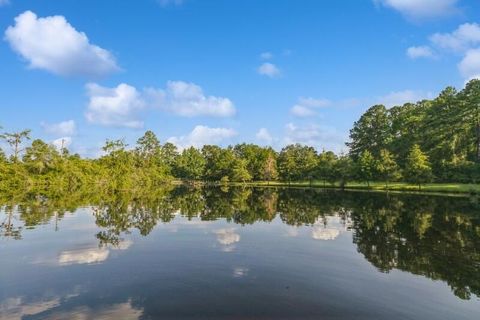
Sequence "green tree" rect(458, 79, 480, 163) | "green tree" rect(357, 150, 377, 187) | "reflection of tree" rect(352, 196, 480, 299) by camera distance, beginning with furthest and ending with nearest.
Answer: "green tree" rect(357, 150, 377, 187) < "green tree" rect(458, 79, 480, 163) < "reflection of tree" rect(352, 196, 480, 299)

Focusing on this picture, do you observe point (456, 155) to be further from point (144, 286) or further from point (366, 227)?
point (144, 286)

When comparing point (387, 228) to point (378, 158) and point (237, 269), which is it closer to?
point (237, 269)

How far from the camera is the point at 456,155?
70.1 metres

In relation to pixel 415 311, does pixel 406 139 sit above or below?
above

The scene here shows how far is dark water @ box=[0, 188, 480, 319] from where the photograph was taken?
10.6 metres

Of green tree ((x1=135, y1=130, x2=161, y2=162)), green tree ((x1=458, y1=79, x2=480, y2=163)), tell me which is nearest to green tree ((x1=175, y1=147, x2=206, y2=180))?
green tree ((x1=135, y1=130, x2=161, y2=162))

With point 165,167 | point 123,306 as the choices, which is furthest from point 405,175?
point 165,167

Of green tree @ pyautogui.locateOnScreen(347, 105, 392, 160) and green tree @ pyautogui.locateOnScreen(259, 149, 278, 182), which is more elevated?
green tree @ pyautogui.locateOnScreen(347, 105, 392, 160)

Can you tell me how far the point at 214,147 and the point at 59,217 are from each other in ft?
369

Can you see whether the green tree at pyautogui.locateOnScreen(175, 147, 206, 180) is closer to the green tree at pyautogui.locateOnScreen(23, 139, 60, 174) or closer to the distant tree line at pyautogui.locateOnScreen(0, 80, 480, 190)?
the distant tree line at pyautogui.locateOnScreen(0, 80, 480, 190)

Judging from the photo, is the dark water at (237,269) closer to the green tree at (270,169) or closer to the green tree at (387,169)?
the green tree at (387,169)

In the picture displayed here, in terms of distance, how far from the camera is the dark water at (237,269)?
10602 mm

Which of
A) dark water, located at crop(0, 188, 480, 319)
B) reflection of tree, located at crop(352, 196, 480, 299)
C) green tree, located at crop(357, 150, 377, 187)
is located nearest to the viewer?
dark water, located at crop(0, 188, 480, 319)

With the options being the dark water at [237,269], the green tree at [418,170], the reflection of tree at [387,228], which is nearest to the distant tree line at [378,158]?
the green tree at [418,170]
